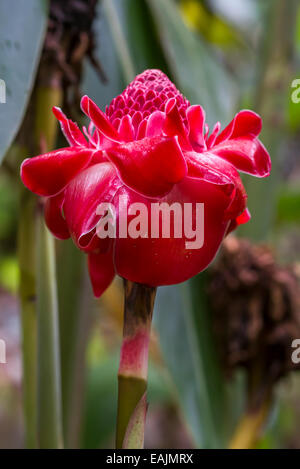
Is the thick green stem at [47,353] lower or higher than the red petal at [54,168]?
lower

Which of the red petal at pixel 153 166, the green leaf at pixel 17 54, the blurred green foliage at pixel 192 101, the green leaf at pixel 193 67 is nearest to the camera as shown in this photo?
the red petal at pixel 153 166

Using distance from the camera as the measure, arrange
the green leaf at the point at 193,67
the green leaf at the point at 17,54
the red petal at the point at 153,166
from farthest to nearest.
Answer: the green leaf at the point at 193,67 → the green leaf at the point at 17,54 → the red petal at the point at 153,166

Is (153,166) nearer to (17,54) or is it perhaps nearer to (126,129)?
(126,129)

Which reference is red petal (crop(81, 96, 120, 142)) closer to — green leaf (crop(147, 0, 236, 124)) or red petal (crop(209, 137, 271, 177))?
red petal (crop(209, 137, 271, 177))

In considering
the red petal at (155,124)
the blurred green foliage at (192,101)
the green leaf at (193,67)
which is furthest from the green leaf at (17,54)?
the green leaf at (193,67)

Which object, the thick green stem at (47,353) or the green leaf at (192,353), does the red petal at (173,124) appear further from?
the green leaf at (192,353)

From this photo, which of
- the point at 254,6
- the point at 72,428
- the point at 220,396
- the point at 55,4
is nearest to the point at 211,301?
the point at 220,396

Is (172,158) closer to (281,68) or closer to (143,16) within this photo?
(143,16)

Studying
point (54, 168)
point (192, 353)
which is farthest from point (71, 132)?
point (192, 353)
